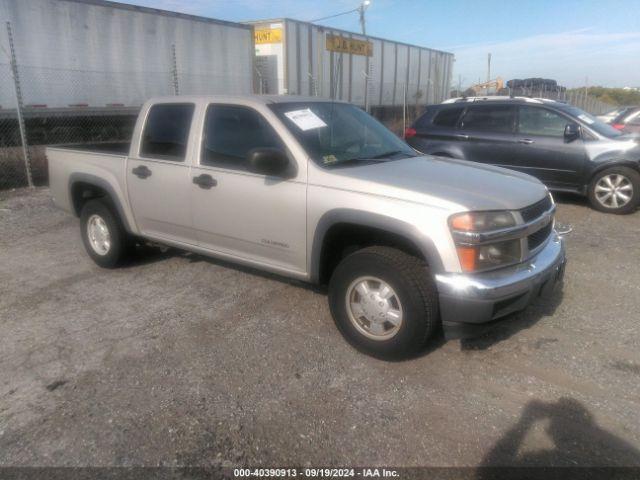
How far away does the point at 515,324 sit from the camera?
3.76 meters

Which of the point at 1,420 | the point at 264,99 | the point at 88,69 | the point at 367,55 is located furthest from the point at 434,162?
the point at 367,55

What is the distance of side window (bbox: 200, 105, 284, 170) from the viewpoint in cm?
370

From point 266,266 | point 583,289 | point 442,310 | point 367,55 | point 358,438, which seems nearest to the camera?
point 358,438

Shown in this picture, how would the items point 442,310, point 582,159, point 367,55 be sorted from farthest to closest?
point 367,55
point 582,159
point 442,310

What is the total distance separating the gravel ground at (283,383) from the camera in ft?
8.13

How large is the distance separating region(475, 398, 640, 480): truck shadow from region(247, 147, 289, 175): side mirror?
2162 mm

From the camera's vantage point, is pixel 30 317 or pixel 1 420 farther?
pixel 30 317

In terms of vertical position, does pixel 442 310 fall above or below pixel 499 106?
below

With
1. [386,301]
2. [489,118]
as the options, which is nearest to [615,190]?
[489,118]

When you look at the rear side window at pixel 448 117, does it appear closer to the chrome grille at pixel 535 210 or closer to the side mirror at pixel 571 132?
the side mirror at pixel 571 132

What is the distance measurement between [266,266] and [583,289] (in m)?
2.86

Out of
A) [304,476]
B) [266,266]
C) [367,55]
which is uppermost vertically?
[367,55]

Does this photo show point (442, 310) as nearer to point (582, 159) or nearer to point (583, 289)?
point (583, 289)

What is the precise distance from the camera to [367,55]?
19797 mm
